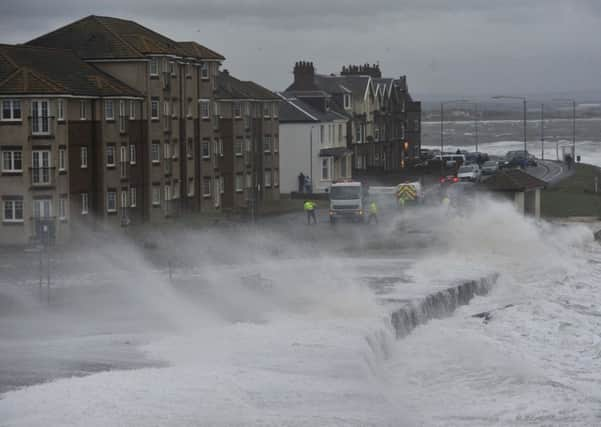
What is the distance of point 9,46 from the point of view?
62.5 meters

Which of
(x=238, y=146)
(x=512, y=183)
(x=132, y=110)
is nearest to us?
(x=132, y=110)

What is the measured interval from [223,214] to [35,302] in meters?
32.1

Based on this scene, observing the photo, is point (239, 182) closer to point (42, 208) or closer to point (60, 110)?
point (60, 110)

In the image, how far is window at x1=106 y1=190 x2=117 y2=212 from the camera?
64438 millimetres

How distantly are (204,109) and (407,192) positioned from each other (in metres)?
13.7

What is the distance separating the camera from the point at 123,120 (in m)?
66.0

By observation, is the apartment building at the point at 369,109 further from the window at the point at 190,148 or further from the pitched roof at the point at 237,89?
the window at the point at 190,148

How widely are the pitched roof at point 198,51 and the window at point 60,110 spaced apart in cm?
1538

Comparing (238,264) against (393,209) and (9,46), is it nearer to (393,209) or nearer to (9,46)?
(9,46)

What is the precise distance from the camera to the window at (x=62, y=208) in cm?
6019

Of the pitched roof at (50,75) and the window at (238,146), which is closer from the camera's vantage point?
the pitched roof at (50,75)

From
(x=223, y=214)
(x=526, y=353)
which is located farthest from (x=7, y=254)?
(x=526, y=353)

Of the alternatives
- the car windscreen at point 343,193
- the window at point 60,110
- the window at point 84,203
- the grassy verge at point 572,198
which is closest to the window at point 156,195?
the window at point 84,203

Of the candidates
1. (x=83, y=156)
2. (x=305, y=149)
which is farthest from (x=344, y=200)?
(x=305, y=149)
